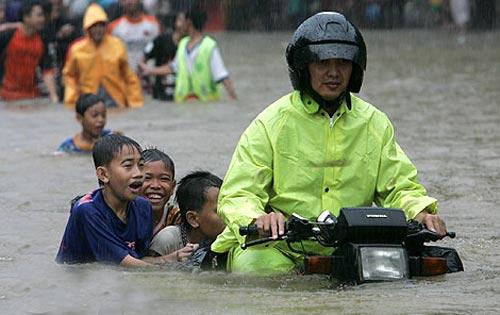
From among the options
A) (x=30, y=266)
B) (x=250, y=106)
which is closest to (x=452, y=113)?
(x=250, y=106)

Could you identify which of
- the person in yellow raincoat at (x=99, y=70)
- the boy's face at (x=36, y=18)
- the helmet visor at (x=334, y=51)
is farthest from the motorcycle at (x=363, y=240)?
the boy's face at (x=36, y=18)

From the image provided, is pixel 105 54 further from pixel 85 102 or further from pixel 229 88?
pixel 85 102

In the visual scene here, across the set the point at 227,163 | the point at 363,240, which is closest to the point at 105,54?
the point at 227,163

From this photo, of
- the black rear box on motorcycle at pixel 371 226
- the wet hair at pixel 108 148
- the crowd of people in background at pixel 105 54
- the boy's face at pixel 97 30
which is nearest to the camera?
the black rear box on motorcycle at pixel 371 226

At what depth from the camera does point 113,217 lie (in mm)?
7730

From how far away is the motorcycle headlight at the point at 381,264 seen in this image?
6.57 meters

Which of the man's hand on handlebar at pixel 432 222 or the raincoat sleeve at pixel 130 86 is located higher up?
the man's hand on handlebar at pixel 432 222

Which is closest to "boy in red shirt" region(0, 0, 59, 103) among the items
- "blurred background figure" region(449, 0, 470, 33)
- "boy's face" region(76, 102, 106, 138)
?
"boy's face" region(76, 102, 106, 138)

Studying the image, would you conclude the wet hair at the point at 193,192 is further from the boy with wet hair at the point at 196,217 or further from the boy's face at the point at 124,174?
the boy's face at the point at 124,174

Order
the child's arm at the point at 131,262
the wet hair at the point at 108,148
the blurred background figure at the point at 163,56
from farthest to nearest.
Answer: the blurred background figure at the point at 163,56 < the wet hair at the point at 108,148 < the child's arm at the point at 131,262

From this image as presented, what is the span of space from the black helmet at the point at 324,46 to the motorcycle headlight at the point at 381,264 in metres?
1.01

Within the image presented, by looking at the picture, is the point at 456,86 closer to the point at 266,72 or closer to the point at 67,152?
the point at 266,72

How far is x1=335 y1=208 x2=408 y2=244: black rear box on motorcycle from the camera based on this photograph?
259 inches

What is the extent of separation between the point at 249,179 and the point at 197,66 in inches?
431
